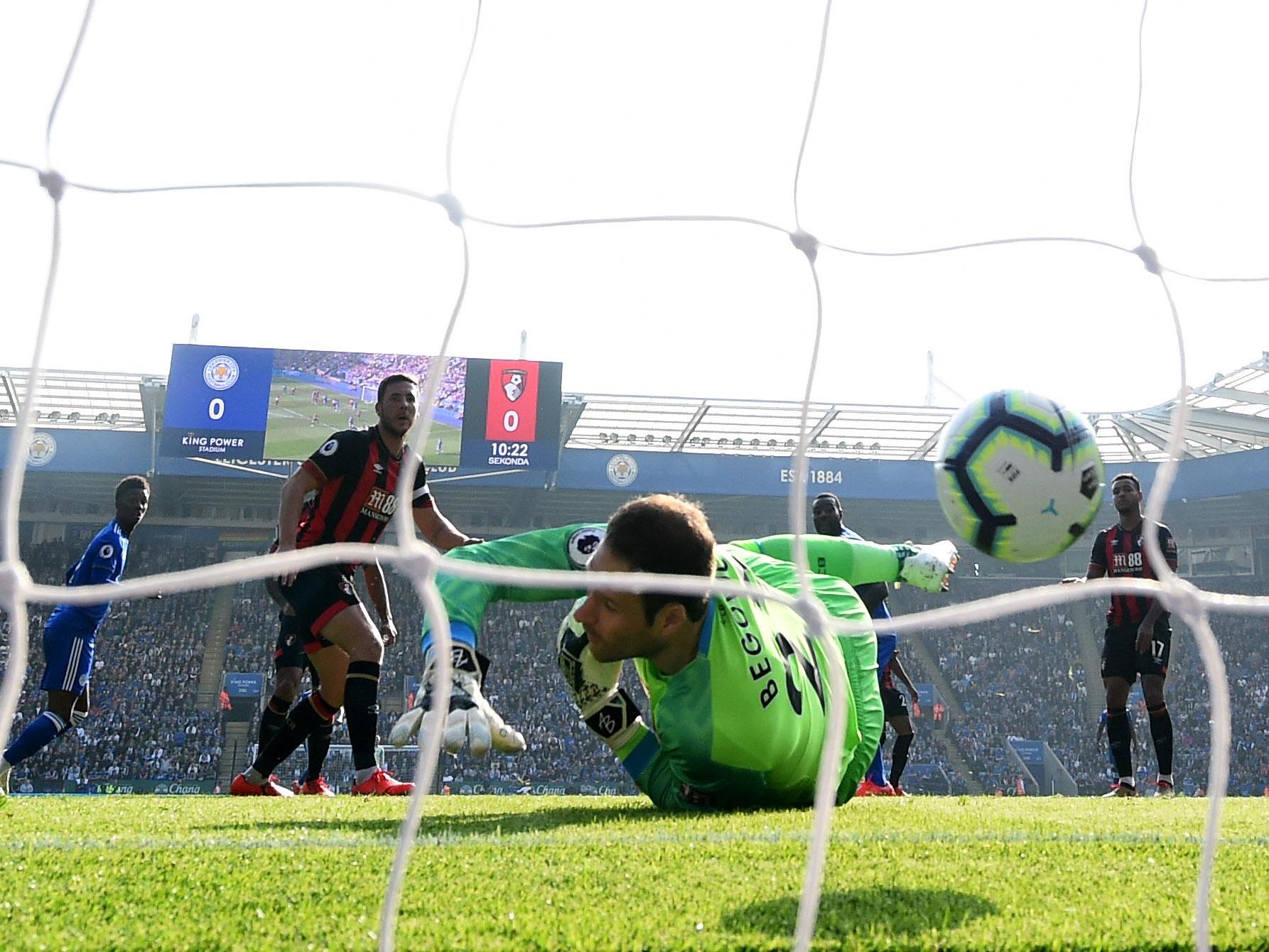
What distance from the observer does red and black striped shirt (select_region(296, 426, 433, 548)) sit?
15.6ft

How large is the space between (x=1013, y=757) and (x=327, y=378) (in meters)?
14.0

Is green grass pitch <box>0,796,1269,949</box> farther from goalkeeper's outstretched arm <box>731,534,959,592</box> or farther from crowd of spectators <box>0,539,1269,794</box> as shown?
crowd of spectators <box>0,539,1269,794</box>

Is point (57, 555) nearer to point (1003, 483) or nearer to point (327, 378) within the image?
point (327, 378)

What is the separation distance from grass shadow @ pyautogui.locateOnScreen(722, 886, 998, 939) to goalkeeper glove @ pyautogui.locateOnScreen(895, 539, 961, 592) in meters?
1.92

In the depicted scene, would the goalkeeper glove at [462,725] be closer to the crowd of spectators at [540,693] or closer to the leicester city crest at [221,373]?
the crowd of spectators at [540,693]

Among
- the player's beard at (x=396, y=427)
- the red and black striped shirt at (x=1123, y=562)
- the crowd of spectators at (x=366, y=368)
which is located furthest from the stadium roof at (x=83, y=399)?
the red and black striped shirt at (x=1123, y=562)

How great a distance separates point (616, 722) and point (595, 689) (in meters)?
0.16

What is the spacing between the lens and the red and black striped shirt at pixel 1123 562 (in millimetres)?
6340

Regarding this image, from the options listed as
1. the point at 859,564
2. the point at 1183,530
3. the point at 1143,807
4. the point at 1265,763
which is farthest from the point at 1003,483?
the point at 1183,530

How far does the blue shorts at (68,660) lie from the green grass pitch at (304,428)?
1469cm

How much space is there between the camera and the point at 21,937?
1622 mm

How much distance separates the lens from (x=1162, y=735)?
6.37 m

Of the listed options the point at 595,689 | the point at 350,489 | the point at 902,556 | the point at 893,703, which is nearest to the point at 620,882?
the point at 595,689

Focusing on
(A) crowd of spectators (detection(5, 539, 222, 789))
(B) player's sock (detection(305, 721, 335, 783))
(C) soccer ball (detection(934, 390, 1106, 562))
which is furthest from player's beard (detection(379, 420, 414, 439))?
(A) crowd of spectators (detection(5, 539, 222, 789))
